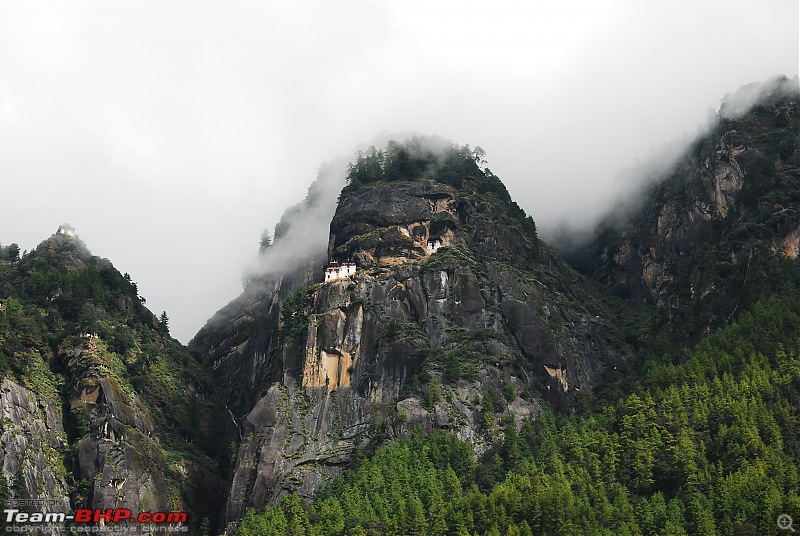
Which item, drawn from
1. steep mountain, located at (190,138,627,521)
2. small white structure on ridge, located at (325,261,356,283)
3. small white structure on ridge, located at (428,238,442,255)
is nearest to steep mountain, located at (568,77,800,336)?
steep mountain, located at (190,138,627,521)

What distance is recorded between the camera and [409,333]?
15112 cm

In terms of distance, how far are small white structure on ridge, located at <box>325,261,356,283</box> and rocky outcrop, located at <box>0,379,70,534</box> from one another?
4028cm

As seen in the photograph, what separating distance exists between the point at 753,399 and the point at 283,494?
53.2 meters

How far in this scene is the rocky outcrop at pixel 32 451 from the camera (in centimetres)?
12656

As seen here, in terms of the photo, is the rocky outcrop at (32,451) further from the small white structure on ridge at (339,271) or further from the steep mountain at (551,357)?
the small white structure on ridge at (339,271)

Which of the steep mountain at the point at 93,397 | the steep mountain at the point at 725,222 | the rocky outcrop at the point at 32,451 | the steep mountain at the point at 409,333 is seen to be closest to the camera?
the rocky outcrop at the point at 32,451

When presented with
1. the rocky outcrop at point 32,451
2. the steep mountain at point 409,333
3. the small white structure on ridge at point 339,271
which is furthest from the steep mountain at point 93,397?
the small white structure on ridge at point 339,271

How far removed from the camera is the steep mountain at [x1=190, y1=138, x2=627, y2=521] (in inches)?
5522

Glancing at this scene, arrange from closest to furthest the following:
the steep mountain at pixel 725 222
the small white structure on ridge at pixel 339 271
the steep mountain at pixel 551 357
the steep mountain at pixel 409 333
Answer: the steep mountain at pixel 551 357, the steep mountain at pixel 409 333, the steep mountain at pixel 725 222, the small white structure on ridge at pixel 339 271

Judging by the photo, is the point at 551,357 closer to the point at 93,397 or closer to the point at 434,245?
the point at 434,245

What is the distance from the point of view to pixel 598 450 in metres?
129

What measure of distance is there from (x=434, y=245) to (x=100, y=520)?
60.2m

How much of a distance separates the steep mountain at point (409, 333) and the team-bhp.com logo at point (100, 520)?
26.3ft

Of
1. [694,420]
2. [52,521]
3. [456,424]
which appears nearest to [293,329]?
[456,424]
